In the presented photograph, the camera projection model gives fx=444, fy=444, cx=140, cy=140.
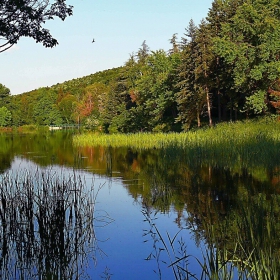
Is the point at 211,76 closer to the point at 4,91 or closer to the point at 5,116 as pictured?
the point at 5,116

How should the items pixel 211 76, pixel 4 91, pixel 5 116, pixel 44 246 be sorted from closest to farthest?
pixel 44 246
pixel 211 76
pixel 5 116
pixel 4 91

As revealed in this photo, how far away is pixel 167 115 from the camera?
42.1m

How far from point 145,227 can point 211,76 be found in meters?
26.4

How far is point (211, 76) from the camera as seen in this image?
33125 mm

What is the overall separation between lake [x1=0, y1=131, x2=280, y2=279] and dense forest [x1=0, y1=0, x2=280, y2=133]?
1513 cm

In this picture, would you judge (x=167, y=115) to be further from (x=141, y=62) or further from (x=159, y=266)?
(x=159, y=266)

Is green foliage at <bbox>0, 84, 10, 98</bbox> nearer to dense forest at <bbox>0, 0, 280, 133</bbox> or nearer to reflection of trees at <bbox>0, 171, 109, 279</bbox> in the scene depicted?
dense forest at <bbox>0, 0, 280, 133</bbox>

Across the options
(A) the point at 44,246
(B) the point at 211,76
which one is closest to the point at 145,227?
(A) the point at 44,246

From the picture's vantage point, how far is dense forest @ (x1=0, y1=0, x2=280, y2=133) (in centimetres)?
2711

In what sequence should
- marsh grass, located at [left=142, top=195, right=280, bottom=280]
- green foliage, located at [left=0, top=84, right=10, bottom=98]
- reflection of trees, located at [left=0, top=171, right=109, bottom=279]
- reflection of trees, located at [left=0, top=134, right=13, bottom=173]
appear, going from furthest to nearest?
green foliage, located at [left=0, top=84, right=10, bottom=98]
reflection of trees, located at [left=0, top=134, right=13, bottom=173]
reflection of trees, located at [left=0, top=171, right=109, bottom=279]
marsh grass, located at [left=142, top=195, right=280, bottom=280]

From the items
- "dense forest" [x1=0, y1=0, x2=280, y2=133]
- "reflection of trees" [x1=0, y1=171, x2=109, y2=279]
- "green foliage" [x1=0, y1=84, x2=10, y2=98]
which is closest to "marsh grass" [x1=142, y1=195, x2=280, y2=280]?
"reflection of trees" [x1=0, y1=171, x2=109, y2=279]

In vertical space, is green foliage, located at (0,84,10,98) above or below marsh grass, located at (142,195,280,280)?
above

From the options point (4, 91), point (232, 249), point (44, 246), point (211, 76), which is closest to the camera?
point (232, 249)

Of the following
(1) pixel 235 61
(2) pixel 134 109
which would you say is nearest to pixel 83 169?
(1) pixel 235 61
